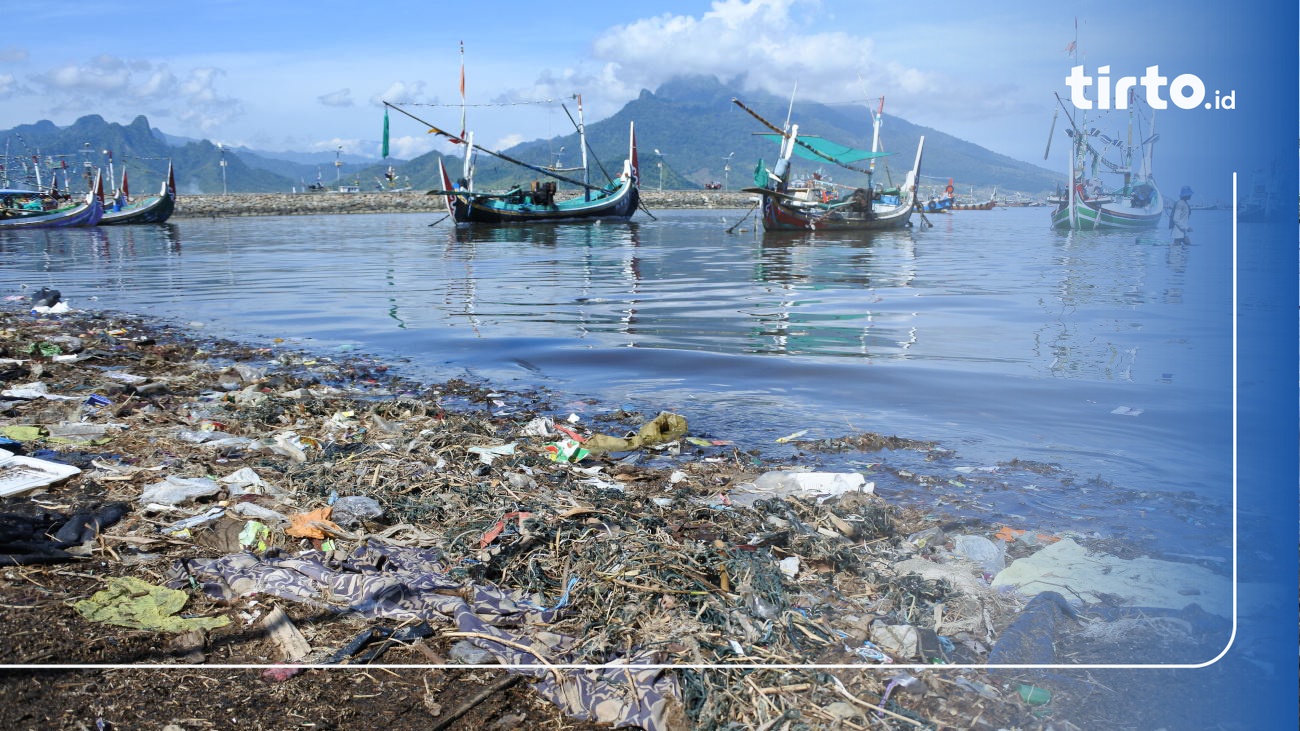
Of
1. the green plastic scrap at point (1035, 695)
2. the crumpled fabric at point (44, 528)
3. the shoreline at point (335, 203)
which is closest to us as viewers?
the green plastic scrap at point (1035, 695)

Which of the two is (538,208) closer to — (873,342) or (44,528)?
(873,342)

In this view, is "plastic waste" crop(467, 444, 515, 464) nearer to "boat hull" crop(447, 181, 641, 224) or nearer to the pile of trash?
A: the pile of trash

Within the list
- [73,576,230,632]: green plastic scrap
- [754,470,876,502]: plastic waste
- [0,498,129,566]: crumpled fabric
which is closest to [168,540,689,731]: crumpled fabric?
[73,576,230,632]: green plastic scrap

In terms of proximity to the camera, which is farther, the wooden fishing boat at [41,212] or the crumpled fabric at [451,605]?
the wooden fishing boat at [41,212]

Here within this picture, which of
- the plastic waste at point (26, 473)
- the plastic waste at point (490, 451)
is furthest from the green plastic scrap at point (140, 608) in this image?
the plastic waste at point (490, 451)

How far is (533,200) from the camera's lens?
152ft

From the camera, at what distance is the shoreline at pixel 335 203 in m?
68.6

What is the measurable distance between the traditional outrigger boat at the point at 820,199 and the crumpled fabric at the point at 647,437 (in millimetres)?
26702

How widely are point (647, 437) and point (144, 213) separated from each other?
54.8 metres

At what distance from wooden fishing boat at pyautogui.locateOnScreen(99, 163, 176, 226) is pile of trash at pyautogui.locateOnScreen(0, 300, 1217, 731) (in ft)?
169

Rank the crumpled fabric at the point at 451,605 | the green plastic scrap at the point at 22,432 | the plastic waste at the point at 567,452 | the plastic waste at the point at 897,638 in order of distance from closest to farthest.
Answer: the crumpled fabric at the point at 451,605 → the plastic waste at the point at 897,638 → the green plastic scrap at the point at 22,432 → the plastic waste at the point at 567,452

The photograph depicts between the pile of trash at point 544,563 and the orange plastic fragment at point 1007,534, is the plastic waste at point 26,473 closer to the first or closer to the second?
the pile of trash at point 544,563

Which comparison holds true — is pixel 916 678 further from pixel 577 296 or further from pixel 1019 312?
pixel 577 296

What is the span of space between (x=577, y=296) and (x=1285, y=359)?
45.1 ft
